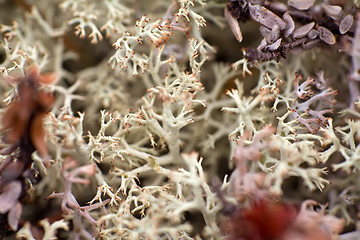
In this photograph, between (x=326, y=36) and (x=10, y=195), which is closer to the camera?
(x=10, y=195)

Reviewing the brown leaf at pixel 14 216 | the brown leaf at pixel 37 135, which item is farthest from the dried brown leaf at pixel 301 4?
the brown leaf at pixel 14 216

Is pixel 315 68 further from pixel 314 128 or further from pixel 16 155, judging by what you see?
pixel 16 155

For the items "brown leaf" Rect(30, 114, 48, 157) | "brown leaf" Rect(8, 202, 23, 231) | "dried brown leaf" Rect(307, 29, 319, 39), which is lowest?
"brown leaf" Rect(8, 202, 23, 231)

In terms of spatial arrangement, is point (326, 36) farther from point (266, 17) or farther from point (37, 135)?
point (37, 135)

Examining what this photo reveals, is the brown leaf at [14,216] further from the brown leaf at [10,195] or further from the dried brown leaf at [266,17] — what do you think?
the dried brown leaf at [266,17]

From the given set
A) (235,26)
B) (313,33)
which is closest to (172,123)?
(235,26)

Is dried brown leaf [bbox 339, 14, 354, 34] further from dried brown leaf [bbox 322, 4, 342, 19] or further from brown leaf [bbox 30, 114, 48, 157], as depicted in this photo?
brown leaf [bbox 30, 114, 48, 157]

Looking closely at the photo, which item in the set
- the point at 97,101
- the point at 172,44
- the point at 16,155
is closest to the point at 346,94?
the point at 172,44

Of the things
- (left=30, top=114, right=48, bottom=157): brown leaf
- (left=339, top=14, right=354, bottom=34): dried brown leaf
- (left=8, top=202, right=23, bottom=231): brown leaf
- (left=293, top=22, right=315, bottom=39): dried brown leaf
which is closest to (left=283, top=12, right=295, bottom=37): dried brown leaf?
(left=293, top=22, right=315, bottom=39): dried brown leaf
